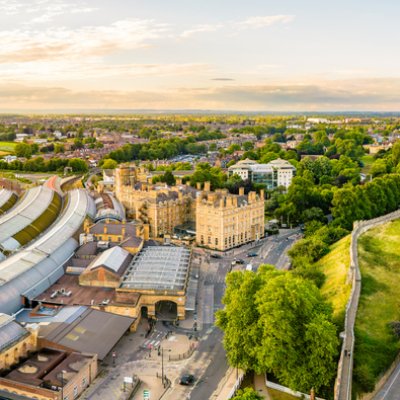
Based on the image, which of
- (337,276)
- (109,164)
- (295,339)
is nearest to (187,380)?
(295,339)

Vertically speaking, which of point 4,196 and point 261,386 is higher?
point 4,196

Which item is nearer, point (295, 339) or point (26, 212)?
point (295, 339)

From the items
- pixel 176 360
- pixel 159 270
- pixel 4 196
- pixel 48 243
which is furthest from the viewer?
pixel 4 196

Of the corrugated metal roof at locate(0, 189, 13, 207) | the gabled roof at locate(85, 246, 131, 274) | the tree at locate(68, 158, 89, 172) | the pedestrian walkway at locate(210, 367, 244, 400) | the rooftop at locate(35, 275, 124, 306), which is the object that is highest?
the gabled roof at locate(85, 246, 131, 274)

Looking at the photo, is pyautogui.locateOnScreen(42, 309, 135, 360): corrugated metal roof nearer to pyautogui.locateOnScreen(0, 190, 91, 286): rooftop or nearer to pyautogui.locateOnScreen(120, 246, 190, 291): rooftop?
pyautogui.locateOnScreen(120, 246, 190, 291): rooftop

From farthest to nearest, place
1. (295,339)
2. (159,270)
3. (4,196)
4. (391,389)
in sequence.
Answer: (4,196) < (159,270) < (295,339) < (391,389)

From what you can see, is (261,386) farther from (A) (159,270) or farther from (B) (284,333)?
(A) (159,270)

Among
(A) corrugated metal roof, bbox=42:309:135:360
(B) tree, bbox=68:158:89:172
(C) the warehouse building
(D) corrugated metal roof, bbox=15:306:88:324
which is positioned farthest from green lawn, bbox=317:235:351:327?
(B) tree, bbox=68:158:89:172
